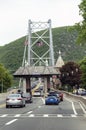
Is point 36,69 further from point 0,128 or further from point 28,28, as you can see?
point 0,128

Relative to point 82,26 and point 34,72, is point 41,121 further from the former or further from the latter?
point 34,72

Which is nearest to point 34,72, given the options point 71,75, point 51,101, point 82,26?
point 71,75

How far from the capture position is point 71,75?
154 m

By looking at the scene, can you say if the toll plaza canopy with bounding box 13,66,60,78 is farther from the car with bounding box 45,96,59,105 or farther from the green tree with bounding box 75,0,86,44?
the green tree with bounding box 75,0,86,44

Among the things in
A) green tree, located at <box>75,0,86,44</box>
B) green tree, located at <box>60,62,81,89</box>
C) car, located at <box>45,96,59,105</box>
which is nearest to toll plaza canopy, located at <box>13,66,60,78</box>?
green tree, located at <box>60,62,81,89</box>

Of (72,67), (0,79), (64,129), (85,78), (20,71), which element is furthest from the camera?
(72,67)

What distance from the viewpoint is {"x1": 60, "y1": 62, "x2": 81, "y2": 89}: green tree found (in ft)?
495

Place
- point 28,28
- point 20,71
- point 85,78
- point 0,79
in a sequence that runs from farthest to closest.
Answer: point 28,28 < point 0,79 < point 20,71 < point 85,78

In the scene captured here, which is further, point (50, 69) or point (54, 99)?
point (50, 69)

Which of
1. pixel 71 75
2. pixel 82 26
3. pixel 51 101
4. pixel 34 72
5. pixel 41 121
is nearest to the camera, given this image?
pixel 41 121

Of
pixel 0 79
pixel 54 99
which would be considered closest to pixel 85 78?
pixel 0 79

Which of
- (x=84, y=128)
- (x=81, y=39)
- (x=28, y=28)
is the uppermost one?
(x=28, y=28)

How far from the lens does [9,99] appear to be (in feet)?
157

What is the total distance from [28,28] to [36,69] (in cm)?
3577
